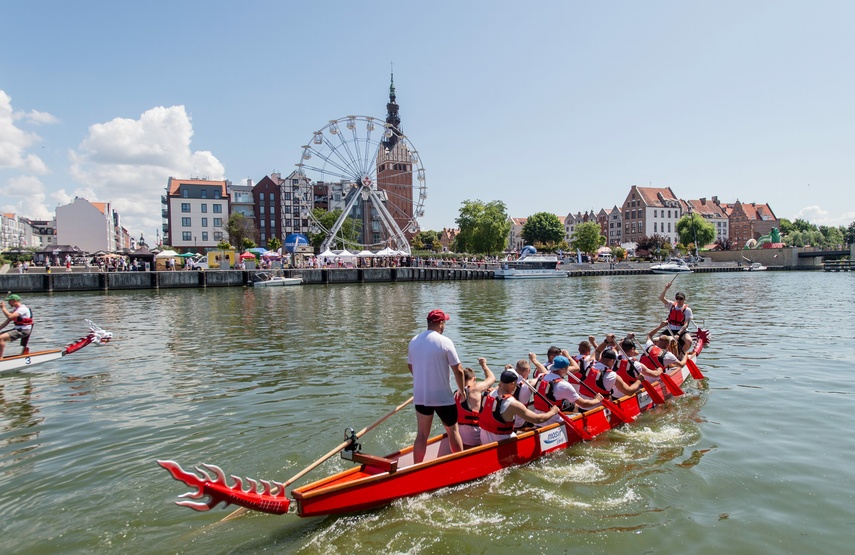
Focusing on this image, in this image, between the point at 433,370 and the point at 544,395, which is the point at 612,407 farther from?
the point at 433,370

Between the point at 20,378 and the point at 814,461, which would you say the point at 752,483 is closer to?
the point at 814,461

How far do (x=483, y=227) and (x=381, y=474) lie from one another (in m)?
97.2

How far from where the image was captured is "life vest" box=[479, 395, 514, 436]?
332 inches

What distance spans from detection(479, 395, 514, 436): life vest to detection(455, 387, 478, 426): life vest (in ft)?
0.37

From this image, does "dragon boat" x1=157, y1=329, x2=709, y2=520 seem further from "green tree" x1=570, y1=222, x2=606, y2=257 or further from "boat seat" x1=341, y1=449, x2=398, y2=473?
"green tree" x1=570, y1=222, x2=606, y2=257

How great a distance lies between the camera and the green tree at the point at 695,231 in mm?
117812

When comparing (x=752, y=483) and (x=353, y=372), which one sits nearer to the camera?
(x=752, y=483)

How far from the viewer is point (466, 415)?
8.76m

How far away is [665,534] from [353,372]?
1070 cm

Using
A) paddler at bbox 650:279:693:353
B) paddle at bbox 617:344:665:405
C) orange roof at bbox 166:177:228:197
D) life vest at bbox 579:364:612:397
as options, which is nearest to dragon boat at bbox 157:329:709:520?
life vest at bbox 579:364:612:397

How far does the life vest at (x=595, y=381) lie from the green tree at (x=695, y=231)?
388 ft

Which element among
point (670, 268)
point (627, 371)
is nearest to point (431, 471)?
point (627, 371)

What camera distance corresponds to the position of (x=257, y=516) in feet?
24.7

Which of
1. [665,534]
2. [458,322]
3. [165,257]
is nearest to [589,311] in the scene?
[458,322]
